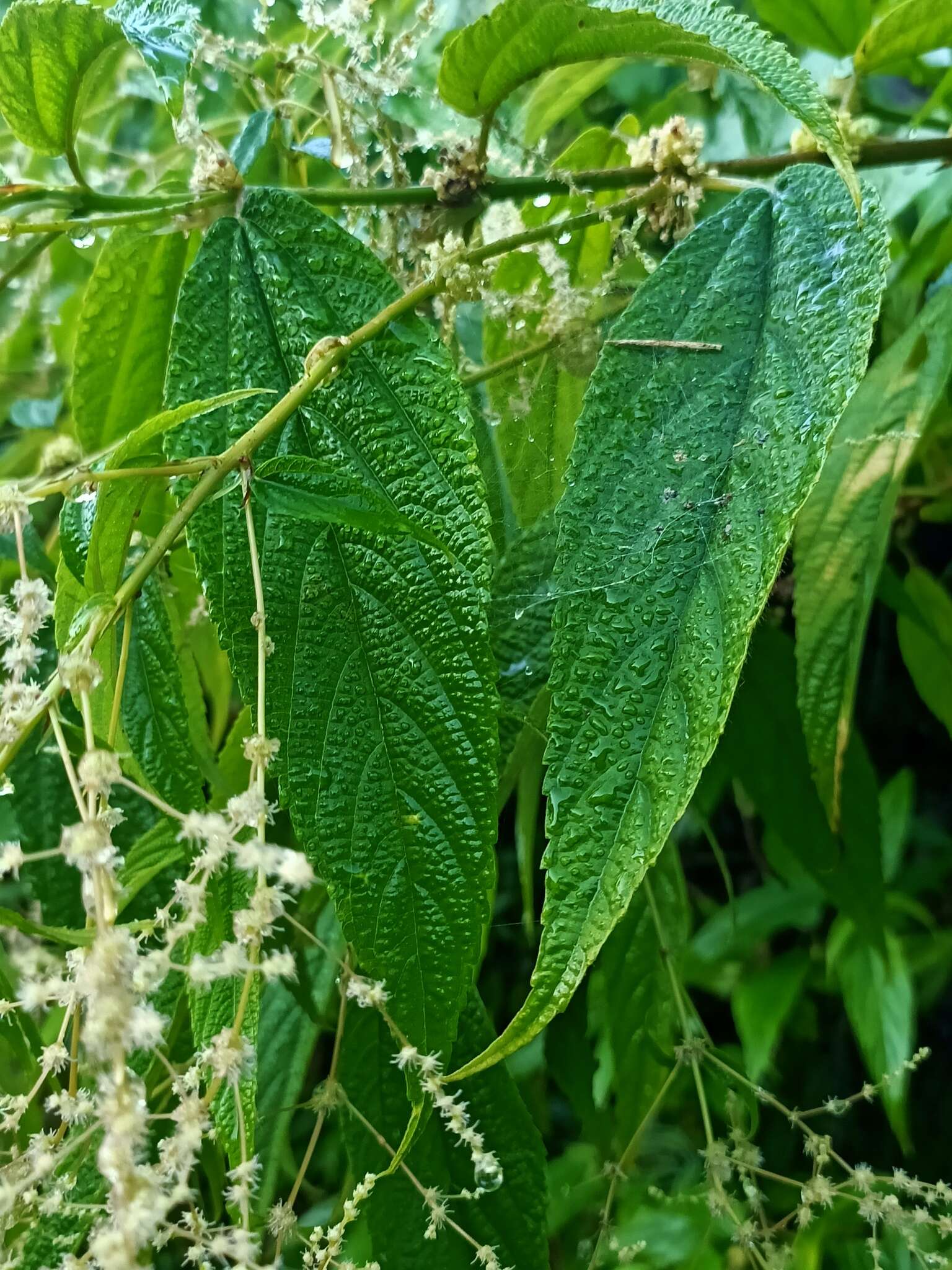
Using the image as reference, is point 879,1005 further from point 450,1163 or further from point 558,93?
point 558,93

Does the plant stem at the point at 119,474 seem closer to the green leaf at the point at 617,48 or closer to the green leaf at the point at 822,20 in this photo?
the green leaf at the point at 617,48

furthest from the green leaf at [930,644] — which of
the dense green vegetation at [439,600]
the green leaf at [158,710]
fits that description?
the green leaf at [158,710]

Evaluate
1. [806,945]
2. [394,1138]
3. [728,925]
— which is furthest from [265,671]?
[806,945]

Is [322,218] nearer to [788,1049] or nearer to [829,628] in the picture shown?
[829,628]

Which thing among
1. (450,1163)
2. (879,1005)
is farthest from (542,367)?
(879,1005)

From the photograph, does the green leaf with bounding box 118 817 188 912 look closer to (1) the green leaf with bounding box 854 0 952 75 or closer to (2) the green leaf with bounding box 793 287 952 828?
(2) the green leaf with bounding box 793 287 952 828

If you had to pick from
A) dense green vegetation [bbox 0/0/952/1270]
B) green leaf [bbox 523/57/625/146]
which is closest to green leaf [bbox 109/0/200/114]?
dense green vegetation [bbox 0/0/952/1270]

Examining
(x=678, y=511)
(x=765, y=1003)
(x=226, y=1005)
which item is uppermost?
(x=678, y=511)
